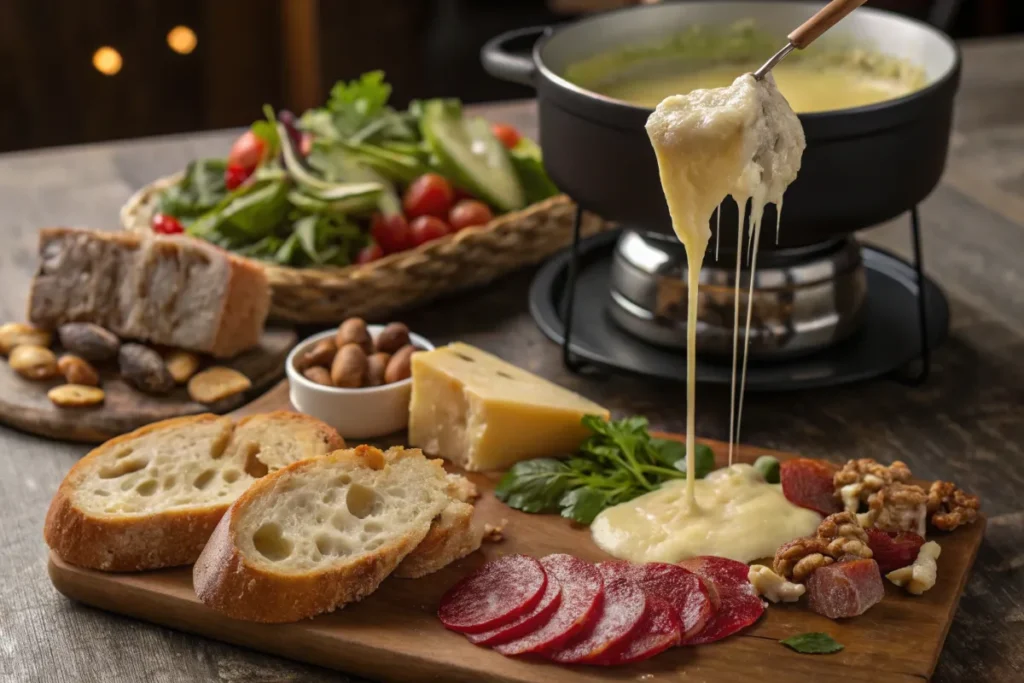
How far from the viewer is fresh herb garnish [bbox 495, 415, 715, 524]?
2016mm

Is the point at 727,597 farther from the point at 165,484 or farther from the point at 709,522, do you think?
the point at 165,484

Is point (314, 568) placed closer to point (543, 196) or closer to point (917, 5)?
point (543, 196)

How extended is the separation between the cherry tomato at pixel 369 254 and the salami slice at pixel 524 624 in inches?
48.9

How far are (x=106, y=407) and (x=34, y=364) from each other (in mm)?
199

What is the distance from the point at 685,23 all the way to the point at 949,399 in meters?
0.96

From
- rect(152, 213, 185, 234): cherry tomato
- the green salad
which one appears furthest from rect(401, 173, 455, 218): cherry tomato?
rect(152, 213, 185, 234): cherry tomato

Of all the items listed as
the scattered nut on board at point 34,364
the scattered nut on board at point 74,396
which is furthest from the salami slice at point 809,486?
the scattered nut on board at point 34,364

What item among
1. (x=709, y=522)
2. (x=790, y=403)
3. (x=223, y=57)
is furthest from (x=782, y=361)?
(x=223, y=57)

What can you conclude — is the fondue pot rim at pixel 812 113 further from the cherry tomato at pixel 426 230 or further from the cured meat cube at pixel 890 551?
the cured meat cube at pixel 890 551

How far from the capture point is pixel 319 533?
1809 mm

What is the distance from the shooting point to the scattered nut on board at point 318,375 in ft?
7.57

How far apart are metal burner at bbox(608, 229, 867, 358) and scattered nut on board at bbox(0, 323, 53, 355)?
1199 mm

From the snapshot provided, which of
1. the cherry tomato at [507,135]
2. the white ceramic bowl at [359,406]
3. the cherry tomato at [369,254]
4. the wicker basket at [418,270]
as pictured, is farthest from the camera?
the cherry tomato at [507,135]

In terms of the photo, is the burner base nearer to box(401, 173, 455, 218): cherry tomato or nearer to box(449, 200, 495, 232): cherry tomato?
box(449, 200, 495, 232): cherry tomato
